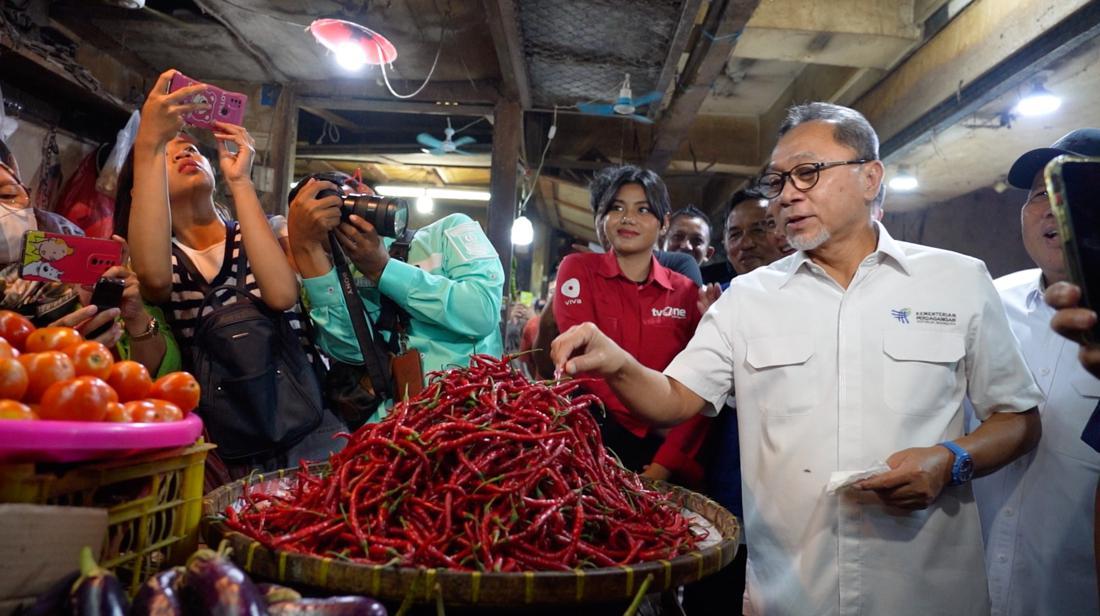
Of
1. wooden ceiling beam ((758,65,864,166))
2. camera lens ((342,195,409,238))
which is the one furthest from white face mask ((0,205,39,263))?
wooden ceiling beam ((758,65,864,166))

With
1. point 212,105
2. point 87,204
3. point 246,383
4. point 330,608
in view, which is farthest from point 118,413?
point 87,204

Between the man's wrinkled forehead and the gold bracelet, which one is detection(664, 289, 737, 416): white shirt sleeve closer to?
the man's wrinkled forehead

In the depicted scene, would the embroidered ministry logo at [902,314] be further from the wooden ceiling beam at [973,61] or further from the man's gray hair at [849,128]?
the wooden ceiling beam at [973,61]

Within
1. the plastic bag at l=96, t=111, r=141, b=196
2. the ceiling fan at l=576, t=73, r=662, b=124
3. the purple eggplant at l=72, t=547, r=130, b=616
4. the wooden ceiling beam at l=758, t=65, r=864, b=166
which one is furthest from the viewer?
the wooden ceiling beam at l=758, t=65, r=864, b=166

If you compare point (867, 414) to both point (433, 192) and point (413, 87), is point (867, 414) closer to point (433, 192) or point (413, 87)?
point (413, 87)

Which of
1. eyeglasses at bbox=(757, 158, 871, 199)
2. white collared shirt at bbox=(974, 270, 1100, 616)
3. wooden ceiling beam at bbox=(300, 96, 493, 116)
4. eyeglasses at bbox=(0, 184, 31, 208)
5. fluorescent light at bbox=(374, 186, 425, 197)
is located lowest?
white collared shirt at bbox=(974, 270, 1100, 616)

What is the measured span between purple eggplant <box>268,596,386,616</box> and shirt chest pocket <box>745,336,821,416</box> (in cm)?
162

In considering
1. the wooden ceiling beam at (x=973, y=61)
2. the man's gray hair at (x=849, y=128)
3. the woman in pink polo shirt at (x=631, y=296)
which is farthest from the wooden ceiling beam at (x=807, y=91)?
the man's gray hair at (x=849, y=128)

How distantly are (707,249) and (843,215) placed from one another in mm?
2647

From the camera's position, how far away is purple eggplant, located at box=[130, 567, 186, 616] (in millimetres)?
1027

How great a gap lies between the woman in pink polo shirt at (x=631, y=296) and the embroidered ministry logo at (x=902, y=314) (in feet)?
3.57

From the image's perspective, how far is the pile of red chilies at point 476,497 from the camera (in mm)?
1485

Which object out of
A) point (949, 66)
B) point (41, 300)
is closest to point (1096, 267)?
point (41, 300)

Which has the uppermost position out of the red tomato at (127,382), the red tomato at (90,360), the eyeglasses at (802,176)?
the eyeglasses at (802,176)
